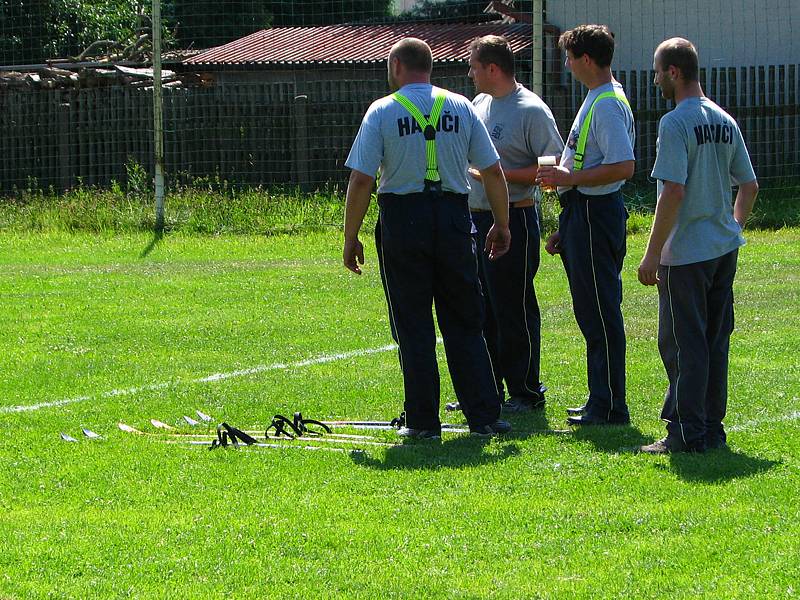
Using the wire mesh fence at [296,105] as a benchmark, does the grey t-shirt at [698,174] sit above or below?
below

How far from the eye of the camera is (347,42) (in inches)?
1168

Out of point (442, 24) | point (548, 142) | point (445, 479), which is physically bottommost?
point (445, 479)

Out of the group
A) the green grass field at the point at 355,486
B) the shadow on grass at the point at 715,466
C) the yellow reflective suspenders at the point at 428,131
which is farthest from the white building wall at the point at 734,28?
the shadow on grass at the point at 715,466

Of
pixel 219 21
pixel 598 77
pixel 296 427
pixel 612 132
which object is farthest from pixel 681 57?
pixel 219 21

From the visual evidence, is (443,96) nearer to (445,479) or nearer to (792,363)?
(445,479)

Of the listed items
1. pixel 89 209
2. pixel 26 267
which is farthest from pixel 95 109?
pixel 26 267

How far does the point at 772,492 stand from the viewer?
520 centimetres

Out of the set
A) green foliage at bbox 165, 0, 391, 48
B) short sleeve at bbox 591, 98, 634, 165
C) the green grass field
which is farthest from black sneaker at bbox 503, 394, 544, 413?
green foliage at bbox 165, 0, 391, 48

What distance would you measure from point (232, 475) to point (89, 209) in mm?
13303

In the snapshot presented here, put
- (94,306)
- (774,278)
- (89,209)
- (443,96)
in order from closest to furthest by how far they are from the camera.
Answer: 1. (443,96)
2. (94,306)
3. (774,278)
4. (89,209)

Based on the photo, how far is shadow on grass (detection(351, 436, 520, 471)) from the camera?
593 centimetres

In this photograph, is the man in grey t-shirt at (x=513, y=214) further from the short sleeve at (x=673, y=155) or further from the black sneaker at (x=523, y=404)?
the short sleeve at (x=673, y=155)

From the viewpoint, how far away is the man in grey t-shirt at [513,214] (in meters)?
7.26

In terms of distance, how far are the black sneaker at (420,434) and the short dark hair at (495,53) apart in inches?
84.2
